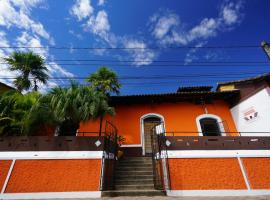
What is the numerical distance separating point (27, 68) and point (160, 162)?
8.97m

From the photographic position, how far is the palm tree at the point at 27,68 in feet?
29.8

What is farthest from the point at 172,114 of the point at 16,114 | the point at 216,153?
the point at 16,114

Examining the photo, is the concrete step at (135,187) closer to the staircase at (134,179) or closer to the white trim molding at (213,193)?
the staircase at (134,179)

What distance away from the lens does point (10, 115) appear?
648 cm

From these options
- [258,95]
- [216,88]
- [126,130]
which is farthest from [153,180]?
[216,88]

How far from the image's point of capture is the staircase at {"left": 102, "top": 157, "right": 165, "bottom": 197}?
5.62m

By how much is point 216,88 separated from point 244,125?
4369 millimetres

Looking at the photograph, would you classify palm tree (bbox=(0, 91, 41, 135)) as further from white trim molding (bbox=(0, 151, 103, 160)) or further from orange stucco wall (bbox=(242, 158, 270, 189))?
orange stucco wall (bbox=(242, 158, 270, 189))

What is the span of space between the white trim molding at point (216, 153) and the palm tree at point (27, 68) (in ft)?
28.2

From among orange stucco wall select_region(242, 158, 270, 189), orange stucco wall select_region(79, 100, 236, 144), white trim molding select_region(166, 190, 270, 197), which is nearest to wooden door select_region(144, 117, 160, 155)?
orange stucco wall select_region(79, 100, 236, 144)

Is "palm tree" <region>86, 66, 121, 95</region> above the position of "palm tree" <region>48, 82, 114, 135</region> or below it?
above

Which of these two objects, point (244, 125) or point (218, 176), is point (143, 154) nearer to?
point (218, 176)

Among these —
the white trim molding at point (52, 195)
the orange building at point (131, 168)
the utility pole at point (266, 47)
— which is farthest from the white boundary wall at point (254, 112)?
the white trim molding at point (52, 195)

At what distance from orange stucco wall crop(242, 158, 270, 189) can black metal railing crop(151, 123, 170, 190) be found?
323 cm
